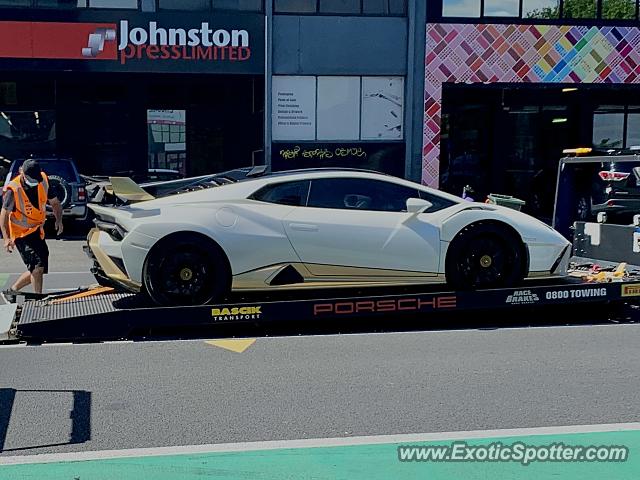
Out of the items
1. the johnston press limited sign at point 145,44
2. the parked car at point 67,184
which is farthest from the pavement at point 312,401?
the johnston press limited sign at point 145,44

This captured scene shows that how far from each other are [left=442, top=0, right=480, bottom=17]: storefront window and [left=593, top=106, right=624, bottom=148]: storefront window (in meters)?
5.31

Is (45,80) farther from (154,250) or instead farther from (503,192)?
(154,250)

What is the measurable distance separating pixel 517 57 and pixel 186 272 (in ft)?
54.3

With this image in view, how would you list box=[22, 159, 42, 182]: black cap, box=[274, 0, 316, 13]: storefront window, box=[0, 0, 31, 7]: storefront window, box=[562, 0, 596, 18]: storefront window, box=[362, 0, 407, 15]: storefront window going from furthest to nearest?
box=[562, 0, 596, 18]: storefront window < box=[362, 0, 407, 15]: storefront window < box=[274, 0, 316, 13]: storefront window < box=[0, 0, 31, 7]: storefront window < box=[22, 159, 42, 182]: black cap

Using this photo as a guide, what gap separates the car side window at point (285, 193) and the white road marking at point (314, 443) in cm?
346

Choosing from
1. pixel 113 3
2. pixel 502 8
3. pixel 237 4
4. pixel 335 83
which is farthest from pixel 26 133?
pixel 502 8

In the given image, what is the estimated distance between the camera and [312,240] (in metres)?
7.90

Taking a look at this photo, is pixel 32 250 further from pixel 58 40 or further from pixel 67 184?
pixel 58 40

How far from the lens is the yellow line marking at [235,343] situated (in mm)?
7531

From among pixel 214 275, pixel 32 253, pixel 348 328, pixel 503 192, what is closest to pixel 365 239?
pixel 348 328

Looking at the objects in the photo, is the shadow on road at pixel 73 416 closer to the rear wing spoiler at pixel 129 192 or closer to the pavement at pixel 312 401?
the pavement at pixel 312 401

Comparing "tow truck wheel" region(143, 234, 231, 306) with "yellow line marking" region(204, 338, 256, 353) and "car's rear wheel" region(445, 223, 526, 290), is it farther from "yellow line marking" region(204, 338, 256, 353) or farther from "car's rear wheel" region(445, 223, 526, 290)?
"car's rear wheel" region(445, 223, 526, 290)

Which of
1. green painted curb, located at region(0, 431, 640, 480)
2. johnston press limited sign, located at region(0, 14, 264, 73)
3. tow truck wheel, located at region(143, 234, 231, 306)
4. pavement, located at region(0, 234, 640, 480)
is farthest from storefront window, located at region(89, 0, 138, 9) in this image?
green painted curb, located at region(0, 431, 640, 480)

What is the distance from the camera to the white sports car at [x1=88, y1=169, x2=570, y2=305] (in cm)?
774
